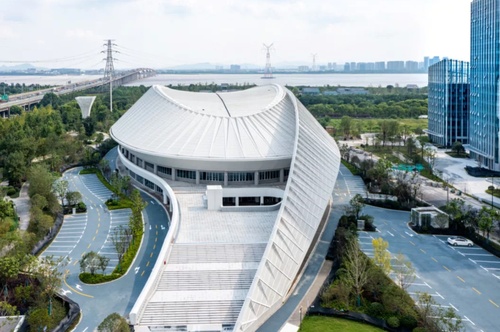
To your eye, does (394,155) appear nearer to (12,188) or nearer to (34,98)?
(12,188)

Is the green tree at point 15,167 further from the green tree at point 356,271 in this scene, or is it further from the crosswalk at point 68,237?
the green tree at point 356,271

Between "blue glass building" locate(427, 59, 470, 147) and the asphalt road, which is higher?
"blue glass building" locate(427, 59, 470, 147)

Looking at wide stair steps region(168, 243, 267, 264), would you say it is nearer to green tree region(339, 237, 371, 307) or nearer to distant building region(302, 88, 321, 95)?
green tree region(339, 237, 371, 307)

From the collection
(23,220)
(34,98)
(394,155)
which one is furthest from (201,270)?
(34,98)

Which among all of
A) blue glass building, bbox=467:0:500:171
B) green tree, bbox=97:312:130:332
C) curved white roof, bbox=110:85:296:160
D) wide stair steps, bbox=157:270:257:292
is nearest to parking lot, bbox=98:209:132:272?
wide stair steps, bbox=157:270:257:292

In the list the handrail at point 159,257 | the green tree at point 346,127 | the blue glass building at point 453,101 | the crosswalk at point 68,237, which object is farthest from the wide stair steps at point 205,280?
the green tree at point 346,127

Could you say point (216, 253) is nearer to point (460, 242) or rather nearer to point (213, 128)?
point (213, 128)

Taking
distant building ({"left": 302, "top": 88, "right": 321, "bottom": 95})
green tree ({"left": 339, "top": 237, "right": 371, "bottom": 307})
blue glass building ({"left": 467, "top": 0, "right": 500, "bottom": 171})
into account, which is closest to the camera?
green tree ({"left": 339, "top": 237, "right": 371, "bottom": 307})
